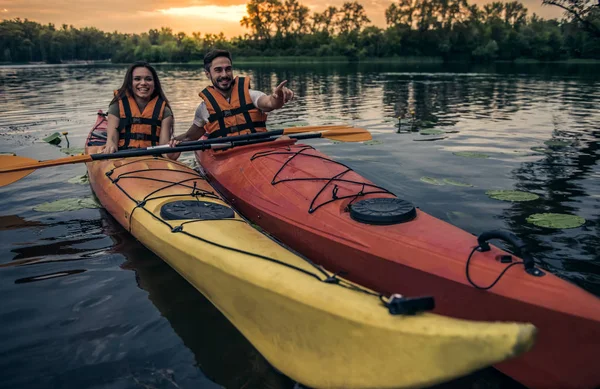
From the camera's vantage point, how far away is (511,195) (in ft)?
17.3

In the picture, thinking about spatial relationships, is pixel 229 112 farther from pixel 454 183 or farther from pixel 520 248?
pixel 520 248

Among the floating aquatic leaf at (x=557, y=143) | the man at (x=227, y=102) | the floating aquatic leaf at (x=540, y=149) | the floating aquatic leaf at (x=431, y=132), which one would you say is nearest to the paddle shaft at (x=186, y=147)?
the man at (x=227, y=102)

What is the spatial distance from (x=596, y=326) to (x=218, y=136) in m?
4.20

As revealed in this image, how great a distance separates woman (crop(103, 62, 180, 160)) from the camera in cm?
536

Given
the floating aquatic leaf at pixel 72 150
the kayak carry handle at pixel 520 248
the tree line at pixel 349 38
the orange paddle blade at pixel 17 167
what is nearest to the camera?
the kayak carry handle at pixel 520 248

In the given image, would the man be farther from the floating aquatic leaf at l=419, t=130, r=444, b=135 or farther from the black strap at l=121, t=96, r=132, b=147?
the floating aquatic leaf at l=419, t=130, r=444, b=135

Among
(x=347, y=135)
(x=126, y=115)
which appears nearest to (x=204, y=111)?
(x=126, y=115)

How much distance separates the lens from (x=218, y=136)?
524cm

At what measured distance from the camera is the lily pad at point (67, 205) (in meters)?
5.31

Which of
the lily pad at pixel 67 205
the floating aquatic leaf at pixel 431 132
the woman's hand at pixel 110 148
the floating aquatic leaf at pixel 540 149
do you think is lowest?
the lily pad at pixel 67 205

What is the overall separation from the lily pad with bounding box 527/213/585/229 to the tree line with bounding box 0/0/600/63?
42124 millimetres

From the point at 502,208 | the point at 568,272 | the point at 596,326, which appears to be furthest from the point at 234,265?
the point at 502,208

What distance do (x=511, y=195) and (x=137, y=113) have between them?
472 cm

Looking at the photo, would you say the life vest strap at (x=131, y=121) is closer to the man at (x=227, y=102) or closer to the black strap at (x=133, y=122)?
the black strap at (x=133, y=122)
